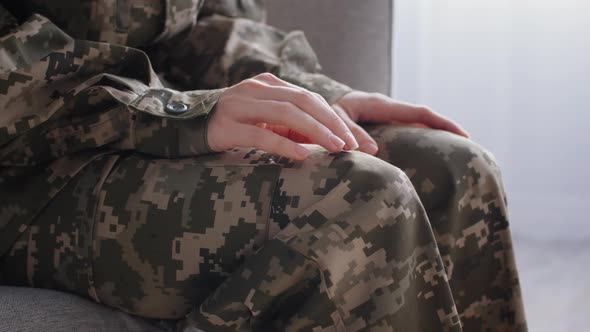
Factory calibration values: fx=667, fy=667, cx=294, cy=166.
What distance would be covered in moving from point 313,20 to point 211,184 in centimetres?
50

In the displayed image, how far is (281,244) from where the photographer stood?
487 mm

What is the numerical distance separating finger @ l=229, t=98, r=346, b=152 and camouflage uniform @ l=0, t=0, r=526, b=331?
15 mm

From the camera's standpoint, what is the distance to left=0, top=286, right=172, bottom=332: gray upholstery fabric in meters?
0.53

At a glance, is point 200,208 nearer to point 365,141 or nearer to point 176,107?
point 176,107

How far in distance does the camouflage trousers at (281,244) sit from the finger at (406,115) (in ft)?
0.34

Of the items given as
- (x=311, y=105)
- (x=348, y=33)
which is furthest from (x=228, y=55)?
(x=311, y=105)

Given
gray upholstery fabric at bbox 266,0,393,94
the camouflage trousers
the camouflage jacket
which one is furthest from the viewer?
gray upholstery fabric at bbox 266,0,393,94

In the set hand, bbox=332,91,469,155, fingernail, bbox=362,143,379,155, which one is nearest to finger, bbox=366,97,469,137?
hand, bbox=332,91,469,155

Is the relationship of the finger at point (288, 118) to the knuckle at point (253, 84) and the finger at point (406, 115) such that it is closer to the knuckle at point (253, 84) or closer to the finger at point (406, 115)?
the knuckle at point (253, 84)

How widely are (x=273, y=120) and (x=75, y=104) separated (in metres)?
0.19

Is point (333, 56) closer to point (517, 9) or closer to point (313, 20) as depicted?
point (313, 20)

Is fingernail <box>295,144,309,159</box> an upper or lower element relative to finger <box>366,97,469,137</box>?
upper

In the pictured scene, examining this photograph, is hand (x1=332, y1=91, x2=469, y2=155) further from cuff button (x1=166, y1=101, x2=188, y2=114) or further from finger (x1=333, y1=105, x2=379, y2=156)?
cuff button (x1=166, y1=101, x2=188, y2=114)

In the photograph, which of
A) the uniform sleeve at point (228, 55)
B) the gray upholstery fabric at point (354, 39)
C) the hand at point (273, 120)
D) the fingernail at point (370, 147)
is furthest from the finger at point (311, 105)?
the gray upholstery fabric at point (354, 39)
